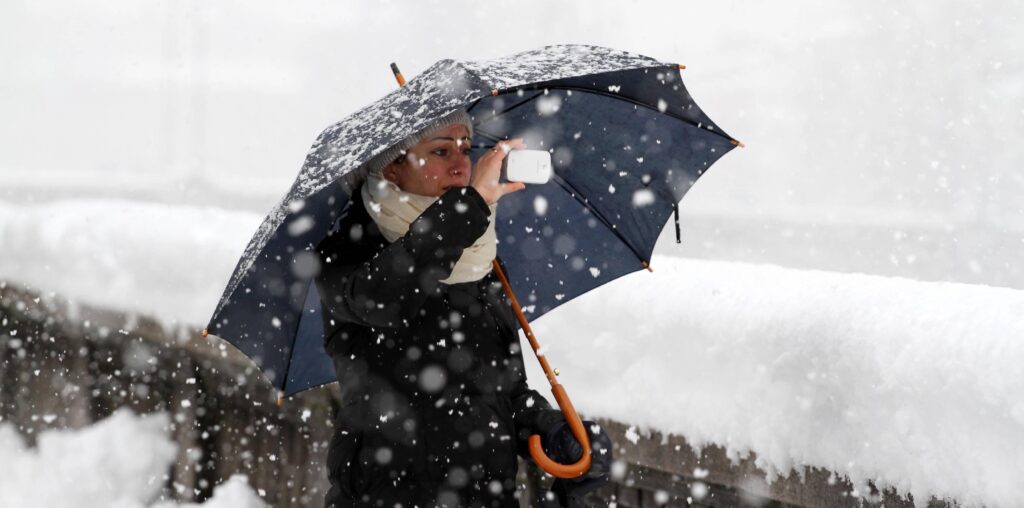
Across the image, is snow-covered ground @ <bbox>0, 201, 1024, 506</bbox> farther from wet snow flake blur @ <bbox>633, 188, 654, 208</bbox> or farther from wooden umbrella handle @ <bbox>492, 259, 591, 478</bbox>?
wooden umbrella handle @ <bbox>492, 259, 591, 478</bbox>

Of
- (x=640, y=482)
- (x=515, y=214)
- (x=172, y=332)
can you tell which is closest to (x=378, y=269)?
(x=515, y=214)

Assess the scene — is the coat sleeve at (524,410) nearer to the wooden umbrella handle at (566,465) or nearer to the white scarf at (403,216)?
the wooden umbrella handle at (566,465)

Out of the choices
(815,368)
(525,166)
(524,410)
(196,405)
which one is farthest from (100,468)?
(815,368)

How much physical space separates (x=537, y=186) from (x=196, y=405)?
254 centimetres

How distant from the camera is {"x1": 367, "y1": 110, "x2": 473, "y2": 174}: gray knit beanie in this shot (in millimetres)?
2145

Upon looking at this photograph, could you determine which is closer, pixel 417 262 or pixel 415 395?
pixel 417 262

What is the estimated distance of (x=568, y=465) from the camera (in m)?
2.24

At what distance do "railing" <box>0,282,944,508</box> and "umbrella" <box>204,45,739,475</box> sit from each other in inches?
20.6

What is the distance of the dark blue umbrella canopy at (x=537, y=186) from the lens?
204cm

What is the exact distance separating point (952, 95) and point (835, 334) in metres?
9.55

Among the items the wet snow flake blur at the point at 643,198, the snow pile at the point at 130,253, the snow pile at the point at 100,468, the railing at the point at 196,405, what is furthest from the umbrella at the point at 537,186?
the snow pile at the point at 100,468

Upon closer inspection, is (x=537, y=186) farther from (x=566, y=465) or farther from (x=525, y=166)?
(x=566, y=465)

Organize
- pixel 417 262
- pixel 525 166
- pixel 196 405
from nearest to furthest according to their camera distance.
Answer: pixel 417 262, pixel 525 166, pixel 196 405

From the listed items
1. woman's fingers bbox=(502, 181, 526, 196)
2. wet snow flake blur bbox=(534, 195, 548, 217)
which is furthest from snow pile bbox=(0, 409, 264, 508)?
woman's fingers bbox=(502, 181, 526, 196)
